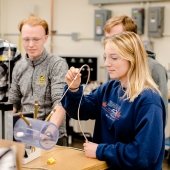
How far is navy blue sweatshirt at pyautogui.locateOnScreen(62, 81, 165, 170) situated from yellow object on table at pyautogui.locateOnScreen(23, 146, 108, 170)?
2.3 inches

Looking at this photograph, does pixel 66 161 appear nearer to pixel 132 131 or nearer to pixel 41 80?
pixel 132 131

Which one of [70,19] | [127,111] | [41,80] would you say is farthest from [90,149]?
[70,19]

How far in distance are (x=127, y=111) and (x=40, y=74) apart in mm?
700

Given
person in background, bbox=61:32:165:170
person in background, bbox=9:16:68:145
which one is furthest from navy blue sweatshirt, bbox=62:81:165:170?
person in background, bbox=9:16:68:145

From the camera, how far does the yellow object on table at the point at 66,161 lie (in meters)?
1.66

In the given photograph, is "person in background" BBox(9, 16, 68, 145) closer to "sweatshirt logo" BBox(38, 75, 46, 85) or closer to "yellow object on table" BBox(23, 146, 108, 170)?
"sweatshirt logo" BBox(38, 75, 46, 85)

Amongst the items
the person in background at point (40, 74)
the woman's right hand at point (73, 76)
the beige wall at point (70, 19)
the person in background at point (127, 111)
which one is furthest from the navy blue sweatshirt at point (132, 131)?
the beige wall at point (70, 19)

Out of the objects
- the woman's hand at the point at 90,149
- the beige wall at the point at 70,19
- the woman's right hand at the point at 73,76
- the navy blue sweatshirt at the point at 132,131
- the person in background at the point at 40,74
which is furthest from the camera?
the beige wall at the point at 70,19

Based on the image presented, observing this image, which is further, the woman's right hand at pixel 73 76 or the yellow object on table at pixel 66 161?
the woman's right hand at pixel 73 76

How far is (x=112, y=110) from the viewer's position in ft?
6.00

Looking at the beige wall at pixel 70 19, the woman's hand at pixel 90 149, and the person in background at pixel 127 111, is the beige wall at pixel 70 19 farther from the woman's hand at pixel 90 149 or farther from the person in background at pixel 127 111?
the woman's hand at pixel 90 149

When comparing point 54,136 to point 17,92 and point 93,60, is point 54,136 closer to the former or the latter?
point 17,92

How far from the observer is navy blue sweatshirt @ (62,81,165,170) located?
5.39 feet

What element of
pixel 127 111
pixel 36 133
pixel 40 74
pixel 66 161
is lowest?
pixel 66 161
